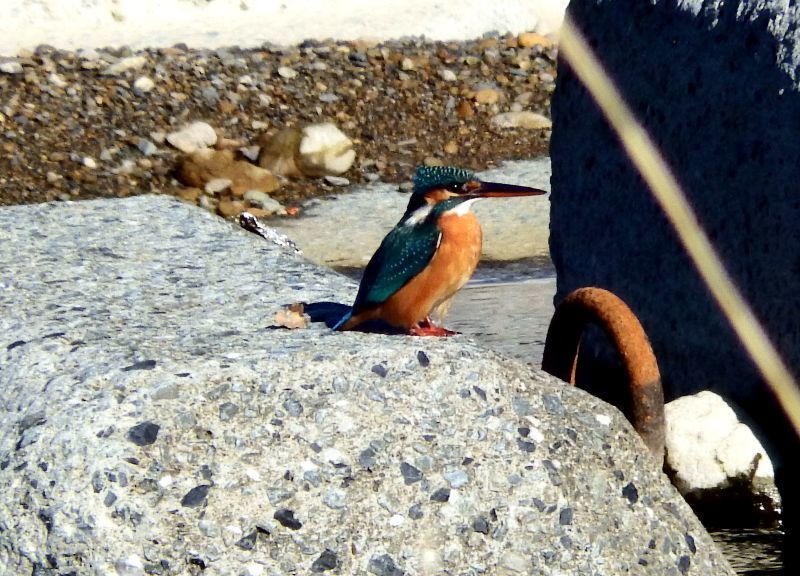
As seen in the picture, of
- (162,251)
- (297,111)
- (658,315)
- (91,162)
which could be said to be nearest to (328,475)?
(162,251)

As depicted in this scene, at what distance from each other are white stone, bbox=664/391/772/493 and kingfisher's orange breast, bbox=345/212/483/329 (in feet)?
3.15

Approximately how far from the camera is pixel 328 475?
8.81 feet

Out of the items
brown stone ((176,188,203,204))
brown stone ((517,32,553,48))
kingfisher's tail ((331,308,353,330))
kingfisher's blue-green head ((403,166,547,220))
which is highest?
brown stone ((517,32,553,48))

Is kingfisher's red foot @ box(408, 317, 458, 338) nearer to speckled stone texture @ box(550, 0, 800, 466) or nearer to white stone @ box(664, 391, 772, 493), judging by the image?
white stone @ box(664, 391, 772, 493)

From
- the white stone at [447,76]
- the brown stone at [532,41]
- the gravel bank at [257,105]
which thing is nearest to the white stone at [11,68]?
the gravel bank at [257,105]

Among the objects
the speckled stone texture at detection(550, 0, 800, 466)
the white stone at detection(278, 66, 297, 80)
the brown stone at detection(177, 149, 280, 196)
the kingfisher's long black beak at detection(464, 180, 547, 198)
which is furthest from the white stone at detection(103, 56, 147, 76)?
the kingfisher's long black beak at detection(464, 180, 547, 198)

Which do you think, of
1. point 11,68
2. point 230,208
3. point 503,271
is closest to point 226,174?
point 230,208

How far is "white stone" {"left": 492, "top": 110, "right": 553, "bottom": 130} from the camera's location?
9.18 meters

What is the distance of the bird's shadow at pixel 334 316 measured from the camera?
10.9 ft

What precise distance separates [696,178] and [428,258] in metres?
1.19

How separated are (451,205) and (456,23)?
7.60 m

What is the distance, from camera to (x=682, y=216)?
415 centimetres

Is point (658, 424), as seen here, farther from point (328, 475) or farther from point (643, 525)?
point (328, 475)

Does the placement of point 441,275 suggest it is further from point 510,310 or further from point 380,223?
point 380,223
